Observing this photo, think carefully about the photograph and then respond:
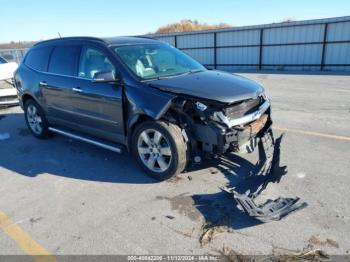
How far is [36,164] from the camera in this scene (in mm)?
5172

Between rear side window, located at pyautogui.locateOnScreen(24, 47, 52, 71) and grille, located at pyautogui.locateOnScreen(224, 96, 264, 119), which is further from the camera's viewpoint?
rear side window, located at pyautogui.locateOnScreen(24, 47, 52, 71)

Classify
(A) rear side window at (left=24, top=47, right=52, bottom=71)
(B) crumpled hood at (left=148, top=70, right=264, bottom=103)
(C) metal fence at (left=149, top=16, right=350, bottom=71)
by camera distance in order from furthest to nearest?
(C) metal fence at (left=149, top=16, right=350, bottom=71), (A) rear side window at (left=24, top=47, right=52, bottom=71), (B) crumpled hood at (left=148, top=70, right=264, bottom=103)

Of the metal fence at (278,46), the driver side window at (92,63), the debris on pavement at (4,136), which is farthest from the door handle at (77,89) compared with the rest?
the metal fence at (278,46)

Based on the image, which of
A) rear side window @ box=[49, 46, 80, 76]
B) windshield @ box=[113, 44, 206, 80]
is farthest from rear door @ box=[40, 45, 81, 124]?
windshield @ box=[113, 44, 206, 80]

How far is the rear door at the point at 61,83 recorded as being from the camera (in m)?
5.16

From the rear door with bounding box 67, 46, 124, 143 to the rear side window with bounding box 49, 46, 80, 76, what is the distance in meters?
0.17

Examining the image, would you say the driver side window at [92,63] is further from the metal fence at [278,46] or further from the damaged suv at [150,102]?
the metal fence at [278,46]

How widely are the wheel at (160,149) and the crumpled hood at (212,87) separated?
494 mm

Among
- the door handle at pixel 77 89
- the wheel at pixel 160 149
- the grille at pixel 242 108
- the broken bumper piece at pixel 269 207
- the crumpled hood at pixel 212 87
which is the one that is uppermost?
the crumpled hood at pixel 212 87

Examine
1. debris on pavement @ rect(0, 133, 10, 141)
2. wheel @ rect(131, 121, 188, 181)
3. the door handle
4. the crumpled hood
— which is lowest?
debris on pavement @ rect(0, 133, 10, 141)

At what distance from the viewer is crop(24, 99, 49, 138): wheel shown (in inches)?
244

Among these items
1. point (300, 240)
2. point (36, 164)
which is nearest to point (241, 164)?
point (300, 240)

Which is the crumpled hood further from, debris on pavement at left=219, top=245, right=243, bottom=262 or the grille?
debris on pavement at left=219, top=245, right=243, bottom=262

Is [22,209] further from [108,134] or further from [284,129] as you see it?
[284,129]
